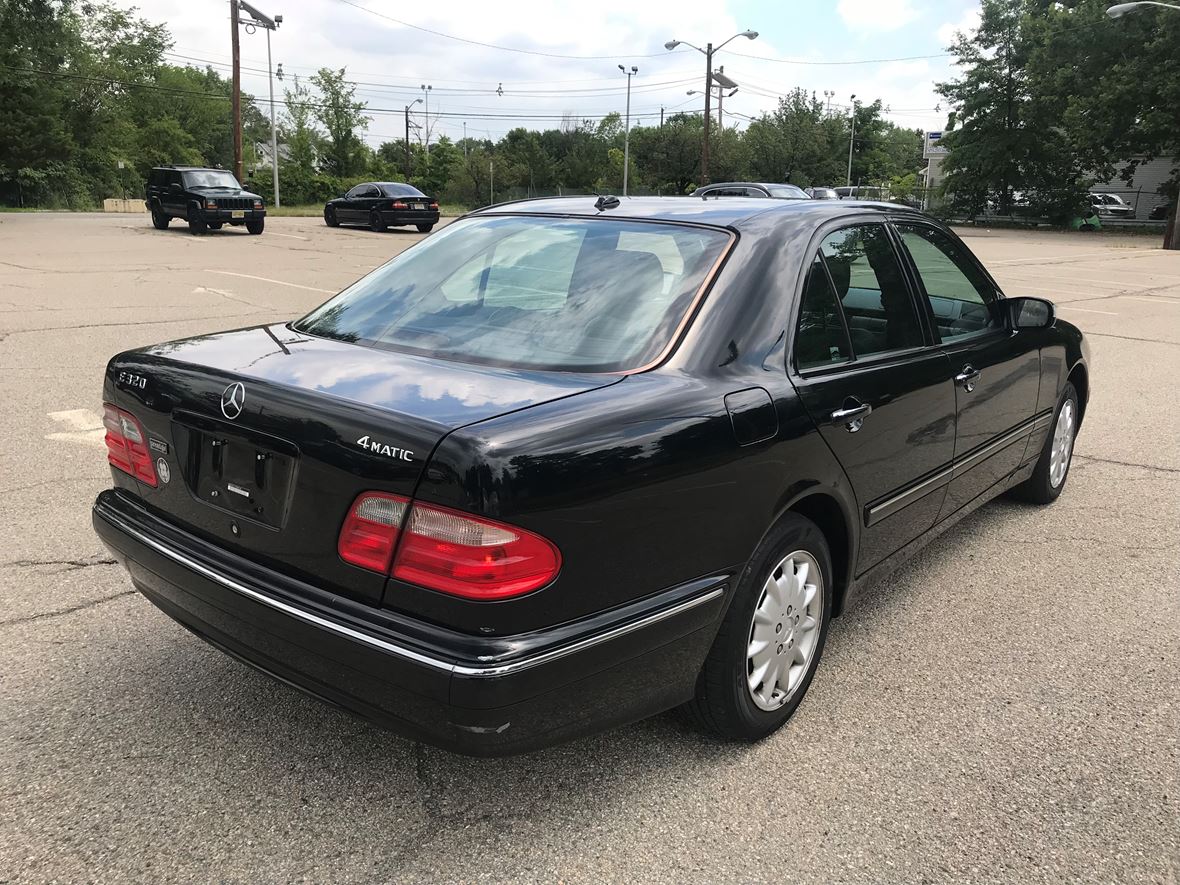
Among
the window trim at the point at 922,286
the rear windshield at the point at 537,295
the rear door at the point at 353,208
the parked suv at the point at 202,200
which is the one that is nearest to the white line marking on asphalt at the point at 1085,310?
the window trim at the point at 922,286

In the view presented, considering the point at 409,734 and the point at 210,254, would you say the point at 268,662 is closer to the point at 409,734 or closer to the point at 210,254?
the point at 409,734

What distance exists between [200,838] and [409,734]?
63cm

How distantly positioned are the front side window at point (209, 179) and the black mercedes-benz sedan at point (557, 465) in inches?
937

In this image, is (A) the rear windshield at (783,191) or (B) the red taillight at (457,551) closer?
(B) the red taillight at (457,551)

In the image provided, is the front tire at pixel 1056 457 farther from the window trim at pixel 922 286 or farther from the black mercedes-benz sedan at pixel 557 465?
the black mercedes-benz sedan at pixel 557 465

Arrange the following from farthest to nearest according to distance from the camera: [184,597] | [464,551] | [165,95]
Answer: [165,95] < [184,597] < [464,551]

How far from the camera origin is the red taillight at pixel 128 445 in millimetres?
2672

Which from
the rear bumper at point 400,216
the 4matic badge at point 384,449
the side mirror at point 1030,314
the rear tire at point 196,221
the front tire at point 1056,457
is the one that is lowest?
the front tire at point 1056,457

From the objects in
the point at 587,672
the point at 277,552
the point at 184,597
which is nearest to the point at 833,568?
the point at 587,672

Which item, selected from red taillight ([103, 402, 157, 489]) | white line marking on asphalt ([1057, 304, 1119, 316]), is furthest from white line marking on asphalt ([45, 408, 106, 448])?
white line marking on asphalt ([1057, 304, 1119, 316])

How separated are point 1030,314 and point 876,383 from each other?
1.39m

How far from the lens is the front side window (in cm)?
2445

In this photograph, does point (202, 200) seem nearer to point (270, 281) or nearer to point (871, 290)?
point (270, 281)

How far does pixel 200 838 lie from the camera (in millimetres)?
2270
